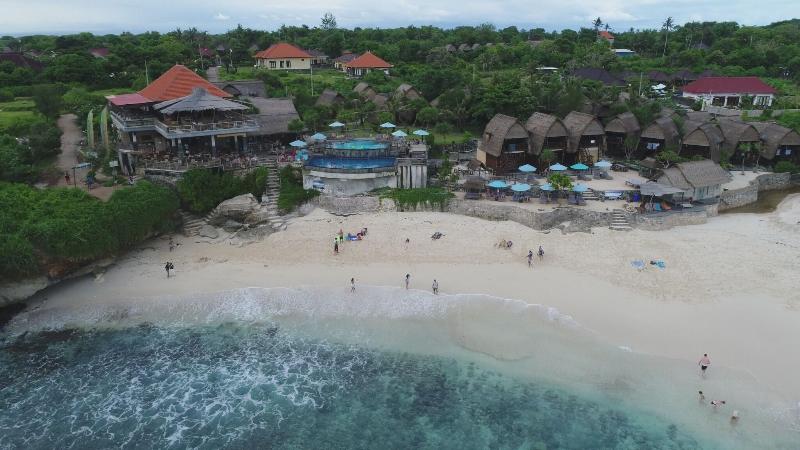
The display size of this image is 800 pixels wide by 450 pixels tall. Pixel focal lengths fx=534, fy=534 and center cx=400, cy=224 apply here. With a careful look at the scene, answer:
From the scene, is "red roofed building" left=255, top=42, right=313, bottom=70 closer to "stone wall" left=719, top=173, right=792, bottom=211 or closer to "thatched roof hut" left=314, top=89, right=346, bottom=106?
"thatched roof hut" left=314, top=89, right=346, bottom=106

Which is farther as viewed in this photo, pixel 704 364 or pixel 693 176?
pixel 693 176

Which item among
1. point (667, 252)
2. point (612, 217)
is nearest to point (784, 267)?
point (667, 252)

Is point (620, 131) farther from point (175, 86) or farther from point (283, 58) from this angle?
point (283, 58)

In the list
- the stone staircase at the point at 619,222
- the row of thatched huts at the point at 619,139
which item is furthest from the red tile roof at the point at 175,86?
the stone staircase at the point at 619,222

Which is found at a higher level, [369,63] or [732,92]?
[369,63]

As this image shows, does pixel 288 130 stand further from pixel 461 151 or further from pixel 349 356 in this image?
pixel 349 356

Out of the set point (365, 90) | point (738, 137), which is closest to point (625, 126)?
point (738, 137)
